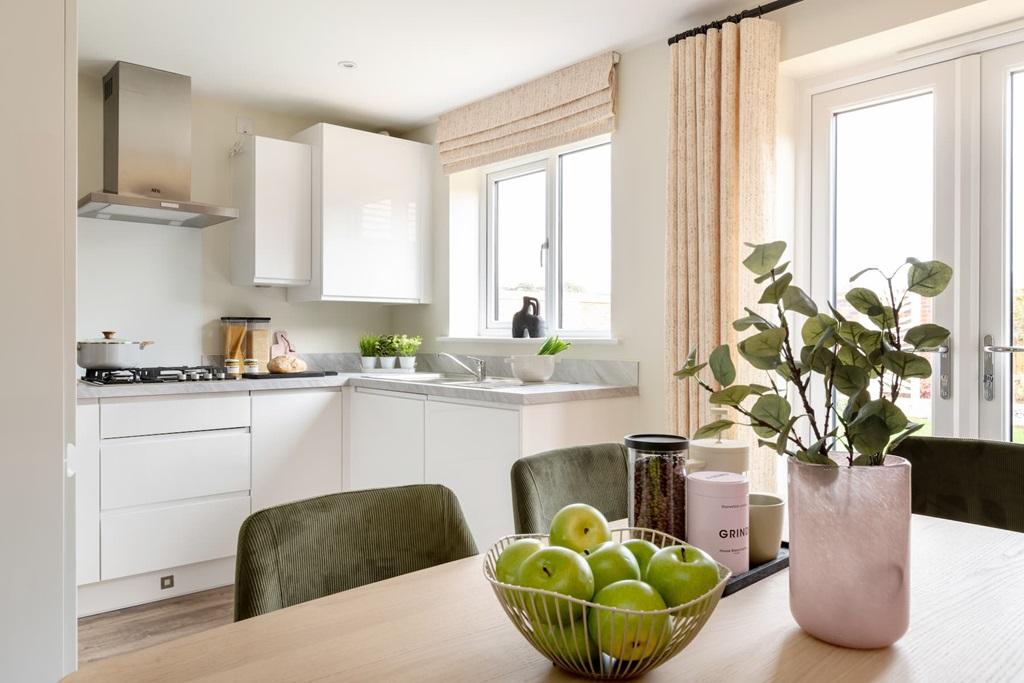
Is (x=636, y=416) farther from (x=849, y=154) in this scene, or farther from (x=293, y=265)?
(x=293, y=265)

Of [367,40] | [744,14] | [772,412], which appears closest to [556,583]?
[772,412]

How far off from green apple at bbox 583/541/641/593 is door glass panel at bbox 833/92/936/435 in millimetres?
Answer: 2111

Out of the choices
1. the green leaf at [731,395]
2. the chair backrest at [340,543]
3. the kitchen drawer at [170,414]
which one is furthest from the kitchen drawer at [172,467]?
the green leaf at [731,395]

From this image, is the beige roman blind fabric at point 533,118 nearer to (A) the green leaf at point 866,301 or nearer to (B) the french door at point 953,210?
(B) the french door at point 953,210

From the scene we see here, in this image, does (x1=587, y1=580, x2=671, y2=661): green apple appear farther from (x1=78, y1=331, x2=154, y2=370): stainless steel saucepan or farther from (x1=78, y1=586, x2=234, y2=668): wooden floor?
(x1=78, y1=331, x2=154, y2=370): stainless steel saucepan

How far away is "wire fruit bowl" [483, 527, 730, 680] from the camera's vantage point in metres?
0.64

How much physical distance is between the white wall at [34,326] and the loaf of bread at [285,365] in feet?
6.56

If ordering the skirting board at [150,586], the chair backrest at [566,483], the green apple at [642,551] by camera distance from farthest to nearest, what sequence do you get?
the skirting board at [150,586] → the chair backrest at [566,483] → the green apple at [642,551]

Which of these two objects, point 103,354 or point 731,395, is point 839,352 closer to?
point 731,395

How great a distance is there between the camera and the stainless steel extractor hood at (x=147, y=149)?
130 inches

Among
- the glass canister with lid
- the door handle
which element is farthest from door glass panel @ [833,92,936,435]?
the glass canister with lid

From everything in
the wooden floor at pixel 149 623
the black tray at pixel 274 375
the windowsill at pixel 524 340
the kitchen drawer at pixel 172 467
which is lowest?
the wooden floor at pixel 149 623

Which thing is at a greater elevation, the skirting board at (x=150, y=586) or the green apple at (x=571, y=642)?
the green apple at (x=571, y=642)

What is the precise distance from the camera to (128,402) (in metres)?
2.93
